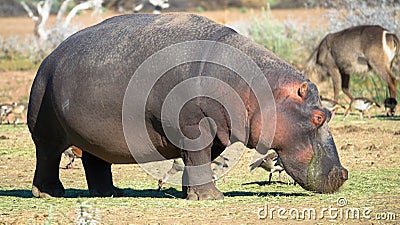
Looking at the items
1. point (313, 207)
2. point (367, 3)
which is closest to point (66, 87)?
point (313, 207)

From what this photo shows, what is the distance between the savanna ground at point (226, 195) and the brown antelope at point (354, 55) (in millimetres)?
4262

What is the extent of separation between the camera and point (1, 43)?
26.2 meters

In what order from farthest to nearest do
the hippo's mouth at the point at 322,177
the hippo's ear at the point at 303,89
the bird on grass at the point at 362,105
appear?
the bird on grass at the point at 362,105, the hippo's mouth at the point at 322,177, the hippo's ear at the point at 303,89

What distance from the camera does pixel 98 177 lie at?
890 cm

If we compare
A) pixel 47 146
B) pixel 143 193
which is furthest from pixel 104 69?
pixel 143 193

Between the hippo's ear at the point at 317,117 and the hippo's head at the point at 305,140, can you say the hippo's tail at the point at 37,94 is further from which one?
the hippo's ear at the point at 317,117

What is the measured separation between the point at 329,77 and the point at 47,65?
12.1 metres

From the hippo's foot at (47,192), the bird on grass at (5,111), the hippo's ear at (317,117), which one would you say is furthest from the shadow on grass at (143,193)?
the bird on grass at (5,111)

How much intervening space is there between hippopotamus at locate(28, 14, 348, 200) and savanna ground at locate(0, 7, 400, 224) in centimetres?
37

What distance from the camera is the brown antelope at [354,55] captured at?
18.5 m

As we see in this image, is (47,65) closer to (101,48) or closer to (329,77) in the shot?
(101,48)

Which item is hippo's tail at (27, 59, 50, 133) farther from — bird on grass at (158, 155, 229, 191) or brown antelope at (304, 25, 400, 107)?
brown antelope at (304, 25, 400, 107)
